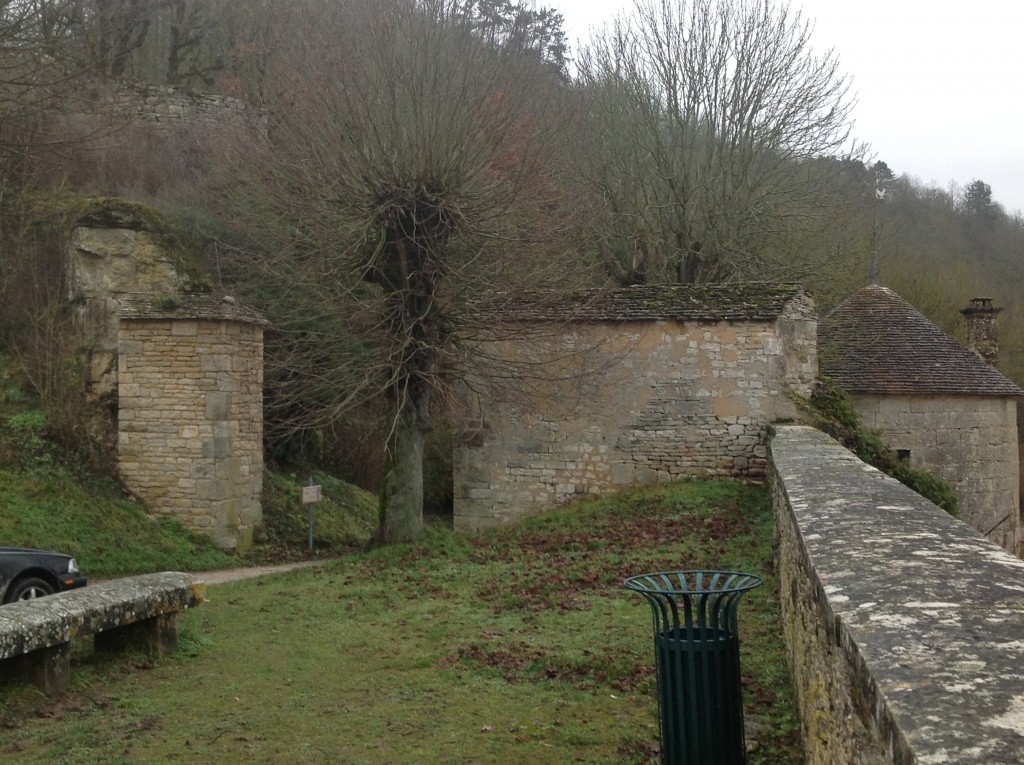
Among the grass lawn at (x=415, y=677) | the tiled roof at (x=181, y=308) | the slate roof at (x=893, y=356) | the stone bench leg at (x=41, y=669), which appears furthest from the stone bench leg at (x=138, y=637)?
the slate roof at (x=893, y=356)

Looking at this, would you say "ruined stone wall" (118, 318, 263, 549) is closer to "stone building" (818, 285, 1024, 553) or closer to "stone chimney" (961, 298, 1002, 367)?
"stone building" (818, 285, 1024, 553)

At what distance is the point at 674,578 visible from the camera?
31.0 feet

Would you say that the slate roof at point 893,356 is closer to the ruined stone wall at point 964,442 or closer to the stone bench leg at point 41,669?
the ruined stone wall at point 964,442

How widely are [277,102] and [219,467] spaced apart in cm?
782

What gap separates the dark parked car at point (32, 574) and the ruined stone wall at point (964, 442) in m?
14.6

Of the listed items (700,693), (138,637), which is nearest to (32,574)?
(138,637)

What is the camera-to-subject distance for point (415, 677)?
6812 mm

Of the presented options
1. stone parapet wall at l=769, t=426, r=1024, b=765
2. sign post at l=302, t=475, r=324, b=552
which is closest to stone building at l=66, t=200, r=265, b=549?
sign post at l=302, t=475, r=324, b=552

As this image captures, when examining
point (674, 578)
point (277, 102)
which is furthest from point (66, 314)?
point (674, 578)

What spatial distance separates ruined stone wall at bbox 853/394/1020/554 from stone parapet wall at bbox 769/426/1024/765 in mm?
14804

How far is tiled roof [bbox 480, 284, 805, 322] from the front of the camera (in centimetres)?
1502

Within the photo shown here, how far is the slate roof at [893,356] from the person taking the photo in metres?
19.2

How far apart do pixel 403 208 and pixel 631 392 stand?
486cm

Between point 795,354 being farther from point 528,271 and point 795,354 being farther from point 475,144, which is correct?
point 475,144
